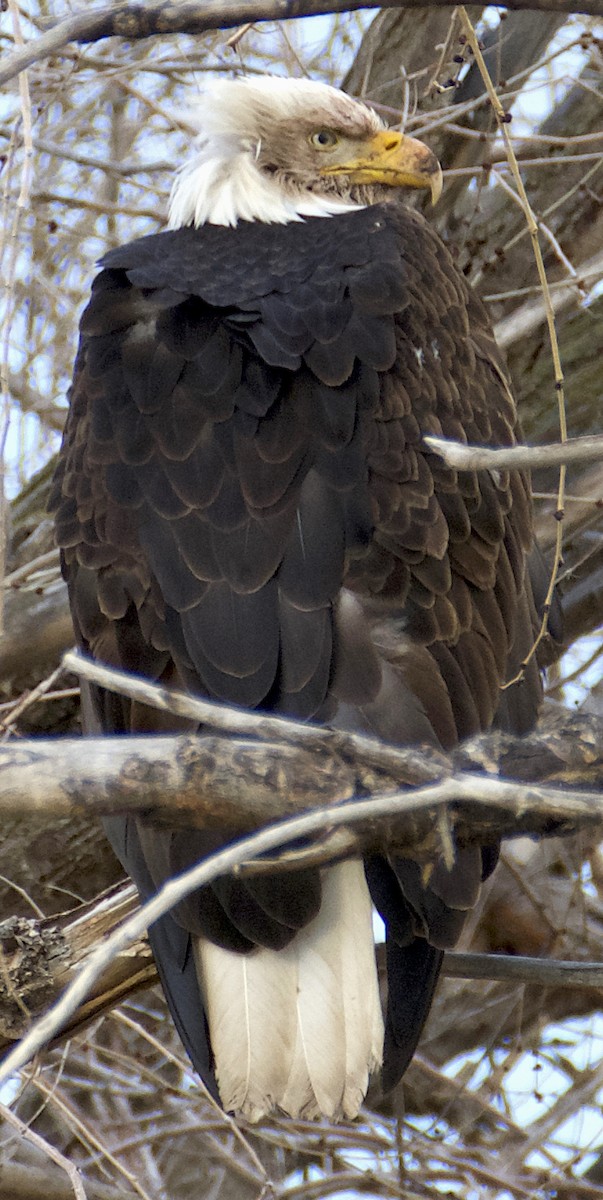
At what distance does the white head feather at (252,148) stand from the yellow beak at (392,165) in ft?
0.15

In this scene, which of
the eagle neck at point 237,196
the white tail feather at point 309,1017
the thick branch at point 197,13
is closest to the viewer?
the thick branch at point 197,13

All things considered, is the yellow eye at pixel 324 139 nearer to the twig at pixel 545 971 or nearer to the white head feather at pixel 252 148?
the white head feather at pixel 252 148

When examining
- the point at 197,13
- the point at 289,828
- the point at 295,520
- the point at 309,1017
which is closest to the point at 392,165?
the point at 295,520

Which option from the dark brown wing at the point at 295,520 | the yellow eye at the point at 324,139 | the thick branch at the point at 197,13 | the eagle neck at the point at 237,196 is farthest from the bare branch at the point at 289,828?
the yellow eye at the point at 324,139

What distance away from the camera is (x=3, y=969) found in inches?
111

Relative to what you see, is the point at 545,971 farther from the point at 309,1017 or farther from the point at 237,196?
the point at 237,196

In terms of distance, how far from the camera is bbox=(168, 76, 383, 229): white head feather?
12.0ft

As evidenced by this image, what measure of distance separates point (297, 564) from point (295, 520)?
0.09 m

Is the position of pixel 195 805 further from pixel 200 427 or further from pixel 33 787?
pixel 200 427

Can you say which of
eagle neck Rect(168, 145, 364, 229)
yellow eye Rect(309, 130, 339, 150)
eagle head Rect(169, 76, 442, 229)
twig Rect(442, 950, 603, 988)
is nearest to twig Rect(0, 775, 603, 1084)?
twig Rect(442, 950, 603, 988)

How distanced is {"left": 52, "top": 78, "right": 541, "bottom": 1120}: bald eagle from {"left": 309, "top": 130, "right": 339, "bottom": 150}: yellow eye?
2.05 ft

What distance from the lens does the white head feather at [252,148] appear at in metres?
3.65

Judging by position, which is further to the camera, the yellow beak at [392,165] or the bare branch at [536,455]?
the yellow beak at [392,165]

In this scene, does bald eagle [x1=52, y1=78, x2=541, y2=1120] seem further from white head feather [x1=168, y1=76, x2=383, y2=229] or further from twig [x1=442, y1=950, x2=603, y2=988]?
white head feather [x1=168, y1=76, x2=383, y2=229]
